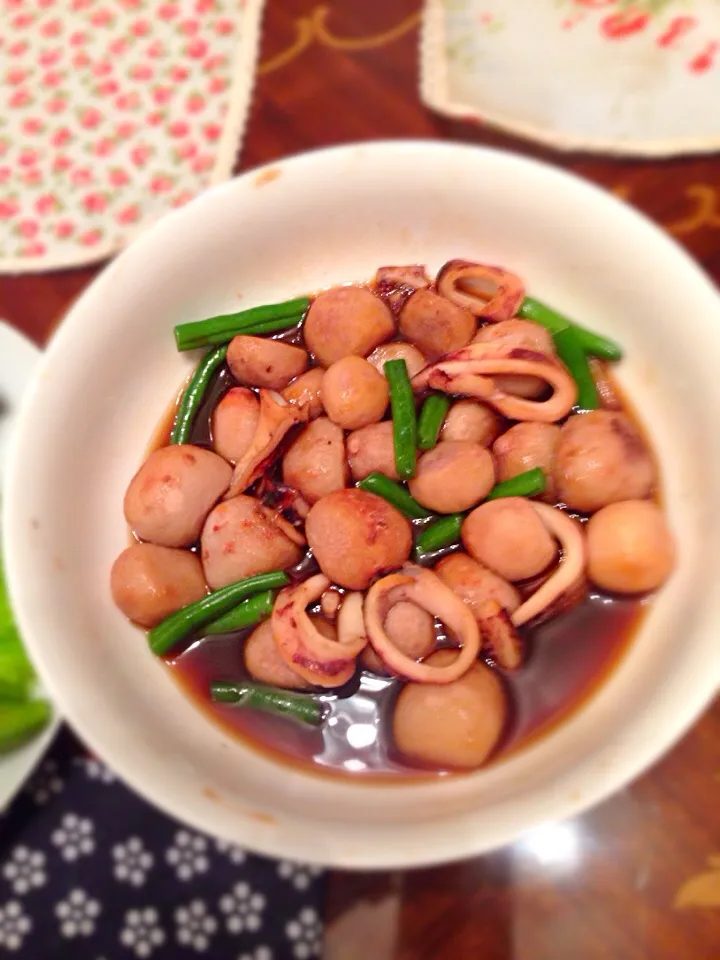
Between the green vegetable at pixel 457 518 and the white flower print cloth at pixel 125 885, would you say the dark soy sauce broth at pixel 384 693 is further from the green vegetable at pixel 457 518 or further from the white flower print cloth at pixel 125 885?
the white flower print cloth at pixel 125 885

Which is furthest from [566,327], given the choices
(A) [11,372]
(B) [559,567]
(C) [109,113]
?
(C) [109,113]

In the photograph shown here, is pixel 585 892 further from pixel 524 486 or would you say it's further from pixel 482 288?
pixel 482 288

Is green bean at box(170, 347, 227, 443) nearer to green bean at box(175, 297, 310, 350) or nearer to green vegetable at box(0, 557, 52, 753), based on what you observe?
green bean at box(175, 297, 310, 350)

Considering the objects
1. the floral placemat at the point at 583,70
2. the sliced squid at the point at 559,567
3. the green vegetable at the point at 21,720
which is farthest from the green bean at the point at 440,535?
the floral placemat at the point at 583,70

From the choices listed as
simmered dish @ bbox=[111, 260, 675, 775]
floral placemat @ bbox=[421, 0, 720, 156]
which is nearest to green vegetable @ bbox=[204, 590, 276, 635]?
simmered dish @ bbox=[111, 260, 675, 775]

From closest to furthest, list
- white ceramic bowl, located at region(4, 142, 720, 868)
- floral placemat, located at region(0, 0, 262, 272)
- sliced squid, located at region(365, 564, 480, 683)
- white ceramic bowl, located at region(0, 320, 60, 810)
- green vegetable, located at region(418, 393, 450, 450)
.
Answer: white ceramic bowl, located at region(4, 142, 720, 868) → sliced squid, located at region(365, 564, 480, 683) → green vegetable, located at region(418, 393, 450, 450) → white ceramic bowl, located at region(0, 320, 60, 810) → floral placemat, located at region(0, 0, 262, 272)

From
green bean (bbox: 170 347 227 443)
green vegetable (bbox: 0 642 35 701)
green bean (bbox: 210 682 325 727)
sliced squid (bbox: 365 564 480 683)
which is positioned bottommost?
green vegetable (bbox: 0 642 35 701)
